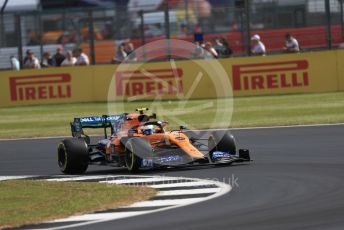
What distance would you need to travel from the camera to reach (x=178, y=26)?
34.6 meters

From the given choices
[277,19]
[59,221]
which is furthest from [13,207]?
[277,19]

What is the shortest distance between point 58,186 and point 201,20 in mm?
21213

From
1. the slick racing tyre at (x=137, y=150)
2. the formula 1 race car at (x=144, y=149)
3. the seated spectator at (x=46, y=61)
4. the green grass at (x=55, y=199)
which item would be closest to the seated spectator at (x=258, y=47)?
the seated spectator at (x=46, y=61)

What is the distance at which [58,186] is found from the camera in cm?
1420

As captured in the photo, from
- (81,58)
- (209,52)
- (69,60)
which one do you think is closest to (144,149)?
(209,52)

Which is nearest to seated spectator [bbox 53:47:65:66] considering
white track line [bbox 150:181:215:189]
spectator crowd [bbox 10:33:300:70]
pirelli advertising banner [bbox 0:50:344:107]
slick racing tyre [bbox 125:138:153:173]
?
spectator crowd [bbox 10:33:300:70]

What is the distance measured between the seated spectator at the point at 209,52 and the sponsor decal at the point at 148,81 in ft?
3.24

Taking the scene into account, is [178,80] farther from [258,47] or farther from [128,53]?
[258,47]

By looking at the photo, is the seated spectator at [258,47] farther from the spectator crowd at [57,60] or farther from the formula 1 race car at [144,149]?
the formula 1 race car at [144,149]

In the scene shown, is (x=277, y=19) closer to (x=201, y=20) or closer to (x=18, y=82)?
(x=201, y=20)

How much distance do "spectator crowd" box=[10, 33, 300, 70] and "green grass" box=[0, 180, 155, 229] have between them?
18504 millimetres

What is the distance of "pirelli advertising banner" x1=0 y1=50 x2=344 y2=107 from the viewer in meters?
31.5

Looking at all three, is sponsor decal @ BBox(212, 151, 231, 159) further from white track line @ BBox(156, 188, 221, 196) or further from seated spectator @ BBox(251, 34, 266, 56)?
seated spectator @ BBox(251, 34, 266, 56)

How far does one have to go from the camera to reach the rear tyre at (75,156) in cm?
A: 1642
